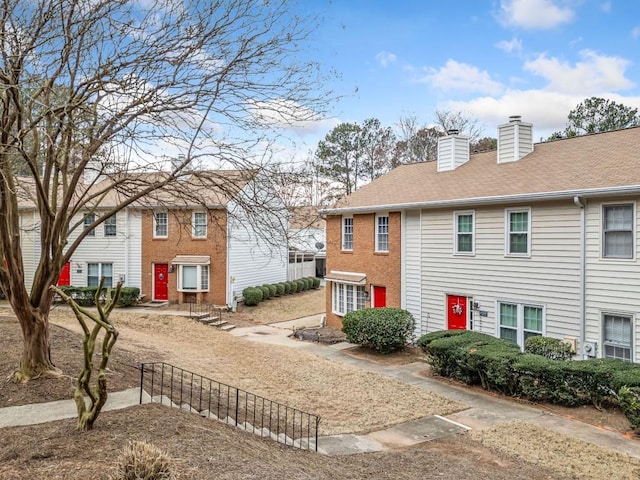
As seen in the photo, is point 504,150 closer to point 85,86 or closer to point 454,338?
point 454,338

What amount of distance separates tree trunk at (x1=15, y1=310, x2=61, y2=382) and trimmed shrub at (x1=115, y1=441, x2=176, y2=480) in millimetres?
4979

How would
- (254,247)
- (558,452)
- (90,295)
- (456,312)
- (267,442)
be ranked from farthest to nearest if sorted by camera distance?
(90,295) < (254,247) < (456,312) < (558,452) < (267,442)

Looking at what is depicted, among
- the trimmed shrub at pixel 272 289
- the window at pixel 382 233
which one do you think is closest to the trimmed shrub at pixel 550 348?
the window at pixel 382 233

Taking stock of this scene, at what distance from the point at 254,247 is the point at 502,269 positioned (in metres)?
10.3

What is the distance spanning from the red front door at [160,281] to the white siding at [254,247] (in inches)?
138

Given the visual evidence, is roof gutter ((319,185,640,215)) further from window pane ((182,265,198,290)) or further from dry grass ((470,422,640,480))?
window pane ((182,265,198,290))

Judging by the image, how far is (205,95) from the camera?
8648 millimetres

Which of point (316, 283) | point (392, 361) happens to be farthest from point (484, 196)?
point (316, 283)

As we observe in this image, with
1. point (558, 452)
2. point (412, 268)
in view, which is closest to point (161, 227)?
point (412, 268)

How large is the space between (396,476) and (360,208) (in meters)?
13.5

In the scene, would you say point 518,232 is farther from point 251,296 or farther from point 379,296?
point 251,296

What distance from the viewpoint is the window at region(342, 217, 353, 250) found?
21.1 meters

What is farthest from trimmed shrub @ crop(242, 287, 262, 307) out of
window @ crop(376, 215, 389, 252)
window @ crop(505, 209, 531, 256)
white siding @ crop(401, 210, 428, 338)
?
window @ crop(505, 209, 531, 256)

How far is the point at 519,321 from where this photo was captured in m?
14.5
